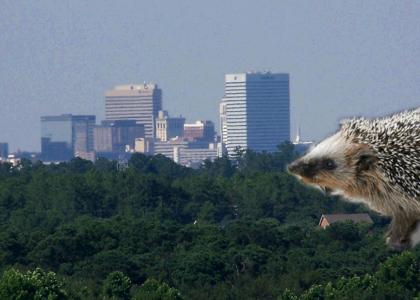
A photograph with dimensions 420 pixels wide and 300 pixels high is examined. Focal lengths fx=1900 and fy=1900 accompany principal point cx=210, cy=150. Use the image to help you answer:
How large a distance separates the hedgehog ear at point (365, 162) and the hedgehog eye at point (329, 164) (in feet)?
0.25

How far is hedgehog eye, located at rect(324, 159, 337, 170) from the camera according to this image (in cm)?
523

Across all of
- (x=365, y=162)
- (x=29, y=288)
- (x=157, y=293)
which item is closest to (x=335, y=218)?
(x=157, y=293)

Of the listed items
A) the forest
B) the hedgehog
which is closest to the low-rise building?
the forest

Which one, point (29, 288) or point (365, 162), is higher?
point (365, 162)

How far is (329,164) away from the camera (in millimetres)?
5238

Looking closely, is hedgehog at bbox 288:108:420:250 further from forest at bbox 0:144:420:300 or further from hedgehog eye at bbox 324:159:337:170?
forest at bbox 0:144:420:300

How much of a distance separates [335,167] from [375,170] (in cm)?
11

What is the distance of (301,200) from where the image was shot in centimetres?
9544

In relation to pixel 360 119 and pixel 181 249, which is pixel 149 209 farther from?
pixel 360 119

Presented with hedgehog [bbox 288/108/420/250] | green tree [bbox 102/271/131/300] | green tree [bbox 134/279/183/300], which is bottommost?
green tree [bbox 102/271/131/300]

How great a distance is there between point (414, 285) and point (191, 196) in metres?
47.5

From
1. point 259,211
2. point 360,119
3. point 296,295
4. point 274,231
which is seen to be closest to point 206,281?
point 296,295

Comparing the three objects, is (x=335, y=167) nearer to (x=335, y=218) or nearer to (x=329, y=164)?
(x=329, y=164)

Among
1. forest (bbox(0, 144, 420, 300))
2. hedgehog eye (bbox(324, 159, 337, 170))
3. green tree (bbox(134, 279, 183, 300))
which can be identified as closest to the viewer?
hedgehog eye (bbox(324, 159, 337, 170))
